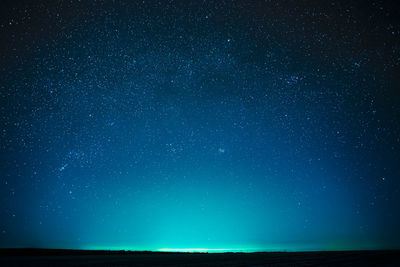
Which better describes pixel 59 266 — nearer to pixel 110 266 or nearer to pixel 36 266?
pixel 36 266

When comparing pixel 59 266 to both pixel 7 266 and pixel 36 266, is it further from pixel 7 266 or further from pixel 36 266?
pixel 7 266

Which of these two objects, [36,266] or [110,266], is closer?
[36,266]

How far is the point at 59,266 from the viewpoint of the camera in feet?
21.0

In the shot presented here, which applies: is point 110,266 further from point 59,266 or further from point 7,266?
point 7,266

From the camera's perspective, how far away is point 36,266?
245 inches

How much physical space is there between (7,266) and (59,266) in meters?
0.94

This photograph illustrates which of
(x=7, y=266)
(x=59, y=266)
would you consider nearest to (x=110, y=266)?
(x=59, y=266)

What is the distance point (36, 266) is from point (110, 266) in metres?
1.44

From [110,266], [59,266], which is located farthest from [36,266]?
[110,266]

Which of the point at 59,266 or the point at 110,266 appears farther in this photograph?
the point at 110,266

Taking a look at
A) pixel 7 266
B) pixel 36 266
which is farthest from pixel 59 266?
pixel 7 266

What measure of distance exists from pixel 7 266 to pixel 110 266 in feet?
6.36

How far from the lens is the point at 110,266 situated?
6.88 metres
